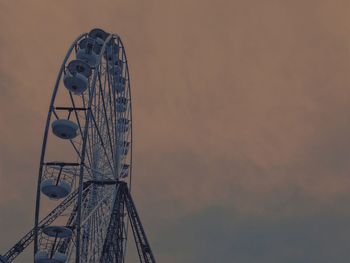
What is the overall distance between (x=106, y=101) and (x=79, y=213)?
12410 millimetres

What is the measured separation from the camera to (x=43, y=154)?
24.0 metres

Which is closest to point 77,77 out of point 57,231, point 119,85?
point 57,231

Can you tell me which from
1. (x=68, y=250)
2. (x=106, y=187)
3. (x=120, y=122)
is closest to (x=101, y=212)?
(x=106, y=187)

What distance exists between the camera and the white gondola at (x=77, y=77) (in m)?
26.1

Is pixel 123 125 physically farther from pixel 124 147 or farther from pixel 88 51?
pixel 88 51

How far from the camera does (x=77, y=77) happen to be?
26.1 meters

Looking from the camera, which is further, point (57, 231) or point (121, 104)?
point (121, 104)

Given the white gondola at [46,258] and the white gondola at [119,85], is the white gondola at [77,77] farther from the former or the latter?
the white gondola at [119,85]

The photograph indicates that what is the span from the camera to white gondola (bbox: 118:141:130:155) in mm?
36469

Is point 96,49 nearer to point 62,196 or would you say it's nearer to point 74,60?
point 74,60

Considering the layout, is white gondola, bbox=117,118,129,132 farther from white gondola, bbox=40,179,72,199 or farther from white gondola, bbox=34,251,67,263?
white gondola, bbox=34,251,67,263

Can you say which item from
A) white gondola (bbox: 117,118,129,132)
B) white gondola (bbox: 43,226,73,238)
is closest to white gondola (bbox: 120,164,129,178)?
white gondola (bbox: 117,118,129,132)

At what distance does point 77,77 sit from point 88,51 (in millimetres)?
2481

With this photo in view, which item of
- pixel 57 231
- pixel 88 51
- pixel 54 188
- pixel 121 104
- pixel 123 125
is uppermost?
pixel 121 104
